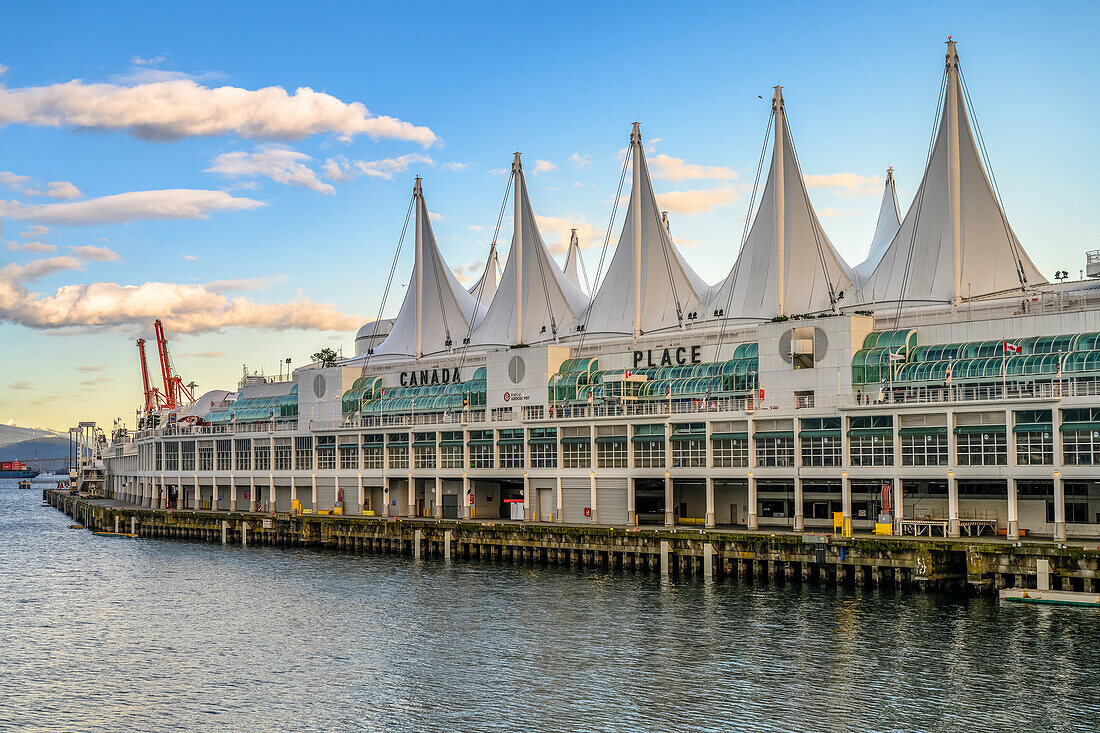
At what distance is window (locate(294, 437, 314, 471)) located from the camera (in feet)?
357

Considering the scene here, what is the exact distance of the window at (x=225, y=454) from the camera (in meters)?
118

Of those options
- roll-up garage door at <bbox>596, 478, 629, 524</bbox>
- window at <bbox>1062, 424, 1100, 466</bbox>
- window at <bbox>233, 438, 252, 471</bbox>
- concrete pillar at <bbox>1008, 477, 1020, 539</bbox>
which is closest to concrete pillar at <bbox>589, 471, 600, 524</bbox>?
roll-up garage door at <bbox>596, 478, 629, 524</bbox>

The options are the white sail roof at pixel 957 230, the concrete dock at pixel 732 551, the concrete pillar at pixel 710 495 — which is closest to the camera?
the concrete dock at pixel 732 551

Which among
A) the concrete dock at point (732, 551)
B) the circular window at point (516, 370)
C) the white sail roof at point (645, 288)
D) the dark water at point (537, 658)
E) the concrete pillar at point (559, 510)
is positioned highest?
the white sail roof at point (645, 288)

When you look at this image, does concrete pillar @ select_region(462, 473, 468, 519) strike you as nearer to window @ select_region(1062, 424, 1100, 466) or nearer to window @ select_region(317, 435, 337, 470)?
window @ select_region(317, 435, 337, 470)

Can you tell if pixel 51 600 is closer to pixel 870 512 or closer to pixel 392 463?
pixel 392 463

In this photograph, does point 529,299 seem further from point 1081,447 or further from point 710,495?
point 1081,447

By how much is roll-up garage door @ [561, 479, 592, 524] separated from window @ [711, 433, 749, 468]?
37.0 feet

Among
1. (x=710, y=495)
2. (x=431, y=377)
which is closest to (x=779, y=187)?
(x=710, y=495)

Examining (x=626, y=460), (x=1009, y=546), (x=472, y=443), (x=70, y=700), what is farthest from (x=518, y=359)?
(x=70, y=700)

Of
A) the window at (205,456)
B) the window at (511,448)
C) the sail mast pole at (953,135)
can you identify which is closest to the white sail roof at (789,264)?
the sail mast pole at (953,135)

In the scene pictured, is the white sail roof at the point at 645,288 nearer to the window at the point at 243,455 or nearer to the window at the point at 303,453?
the window at the point at 303,453

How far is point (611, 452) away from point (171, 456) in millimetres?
63626

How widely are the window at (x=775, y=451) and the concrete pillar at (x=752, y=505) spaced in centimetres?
120
